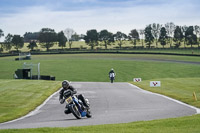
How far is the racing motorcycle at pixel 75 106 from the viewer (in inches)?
642

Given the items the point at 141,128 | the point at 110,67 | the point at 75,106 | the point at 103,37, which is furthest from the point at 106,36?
the point at 141,128

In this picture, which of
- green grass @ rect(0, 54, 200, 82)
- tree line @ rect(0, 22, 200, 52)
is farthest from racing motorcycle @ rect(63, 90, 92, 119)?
tree line @ rect(0, 22, 200, 52)

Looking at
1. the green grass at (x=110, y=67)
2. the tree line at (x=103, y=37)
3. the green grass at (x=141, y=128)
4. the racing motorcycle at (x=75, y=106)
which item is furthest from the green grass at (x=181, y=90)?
the tree line at (x=103, y=37)

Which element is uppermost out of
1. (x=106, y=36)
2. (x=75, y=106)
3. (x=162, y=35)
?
(x=162, y=35)

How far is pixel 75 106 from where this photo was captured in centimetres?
1645

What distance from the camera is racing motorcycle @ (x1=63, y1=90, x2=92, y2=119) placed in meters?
16.3

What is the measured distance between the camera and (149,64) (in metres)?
79.3

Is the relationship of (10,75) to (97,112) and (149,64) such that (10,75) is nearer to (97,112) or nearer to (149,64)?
(149,64)

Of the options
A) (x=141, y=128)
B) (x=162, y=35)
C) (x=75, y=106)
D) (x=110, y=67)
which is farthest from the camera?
(x=162, y=35)

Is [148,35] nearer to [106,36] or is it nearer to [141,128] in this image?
[106,36]

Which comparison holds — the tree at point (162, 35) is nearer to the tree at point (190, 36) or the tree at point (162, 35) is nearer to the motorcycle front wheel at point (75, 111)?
the tree at point (190, 36)

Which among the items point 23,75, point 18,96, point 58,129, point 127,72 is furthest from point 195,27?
point 58,129

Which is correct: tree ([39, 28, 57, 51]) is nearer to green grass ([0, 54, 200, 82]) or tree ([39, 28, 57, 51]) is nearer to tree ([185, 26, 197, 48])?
tree ([185, 26, 197, 48])

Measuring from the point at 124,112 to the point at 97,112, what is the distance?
1.34 meters
